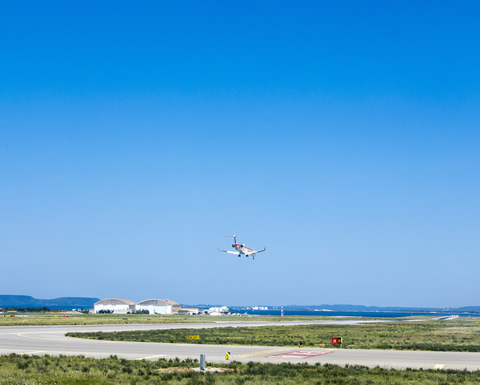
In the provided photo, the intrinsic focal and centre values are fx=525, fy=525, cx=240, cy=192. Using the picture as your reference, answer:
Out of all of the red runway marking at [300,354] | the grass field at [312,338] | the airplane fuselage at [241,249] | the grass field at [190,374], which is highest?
the airplane fuselage at [241,249]

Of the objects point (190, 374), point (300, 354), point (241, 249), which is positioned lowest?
point (300, 354)

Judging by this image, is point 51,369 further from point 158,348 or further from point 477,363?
point 477,363

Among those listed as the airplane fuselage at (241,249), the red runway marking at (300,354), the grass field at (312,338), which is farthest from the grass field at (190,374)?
the airplane fuselage at (241,249)

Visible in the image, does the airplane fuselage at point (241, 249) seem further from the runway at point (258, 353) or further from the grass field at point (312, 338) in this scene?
the runway at point (258, 353)

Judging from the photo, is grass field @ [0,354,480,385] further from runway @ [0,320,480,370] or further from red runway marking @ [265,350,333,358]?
red runway marking @ [265,350,333,358]

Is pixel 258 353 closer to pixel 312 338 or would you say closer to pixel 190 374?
pixel 190 374

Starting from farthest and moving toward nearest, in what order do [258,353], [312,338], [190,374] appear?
1. [312,338]
2. [258,353]
3. [190,374]

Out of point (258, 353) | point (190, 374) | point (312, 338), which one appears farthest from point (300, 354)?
point (312, 338)

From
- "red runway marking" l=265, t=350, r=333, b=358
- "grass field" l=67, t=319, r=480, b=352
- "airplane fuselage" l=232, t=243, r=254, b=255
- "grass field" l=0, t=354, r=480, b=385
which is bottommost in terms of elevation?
"grass field" l=67, t=319, r=480, b=352

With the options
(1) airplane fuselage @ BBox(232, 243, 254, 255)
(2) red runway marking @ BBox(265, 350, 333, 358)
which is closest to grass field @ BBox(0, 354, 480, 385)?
(2) red runway marking @ BBox(265, 350, 333, 358)
